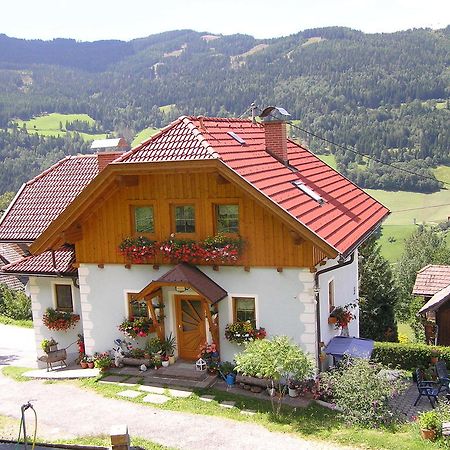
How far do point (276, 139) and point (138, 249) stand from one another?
5.75 m

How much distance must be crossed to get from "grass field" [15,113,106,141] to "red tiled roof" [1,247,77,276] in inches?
5134

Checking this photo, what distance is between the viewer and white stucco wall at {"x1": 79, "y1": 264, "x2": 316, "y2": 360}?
15.5 meters

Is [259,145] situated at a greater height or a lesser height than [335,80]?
lesser

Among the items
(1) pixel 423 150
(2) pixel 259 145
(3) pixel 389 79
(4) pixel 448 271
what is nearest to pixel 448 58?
(3) pixel 389 79

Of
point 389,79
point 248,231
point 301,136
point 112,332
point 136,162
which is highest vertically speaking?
point 389,79

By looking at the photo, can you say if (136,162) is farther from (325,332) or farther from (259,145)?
(325,332)

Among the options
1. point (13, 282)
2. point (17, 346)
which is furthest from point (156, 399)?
point (13, 282)

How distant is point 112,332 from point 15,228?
235 inches

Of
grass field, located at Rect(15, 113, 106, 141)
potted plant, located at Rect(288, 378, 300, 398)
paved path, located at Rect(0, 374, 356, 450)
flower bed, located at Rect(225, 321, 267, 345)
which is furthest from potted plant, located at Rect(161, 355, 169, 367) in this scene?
grass field, located at Rect(15, 113, 106, 141)

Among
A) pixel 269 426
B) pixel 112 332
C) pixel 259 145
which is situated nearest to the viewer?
pixel 269 426

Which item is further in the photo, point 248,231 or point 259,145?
point 259,145

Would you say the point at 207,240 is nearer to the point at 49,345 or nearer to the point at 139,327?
the point at 139,327

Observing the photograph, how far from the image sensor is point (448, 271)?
29.6 m

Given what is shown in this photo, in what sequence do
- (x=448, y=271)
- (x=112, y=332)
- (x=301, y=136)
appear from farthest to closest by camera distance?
(x=301, y=136), (x=448, y=271), (x=112, y=332)
